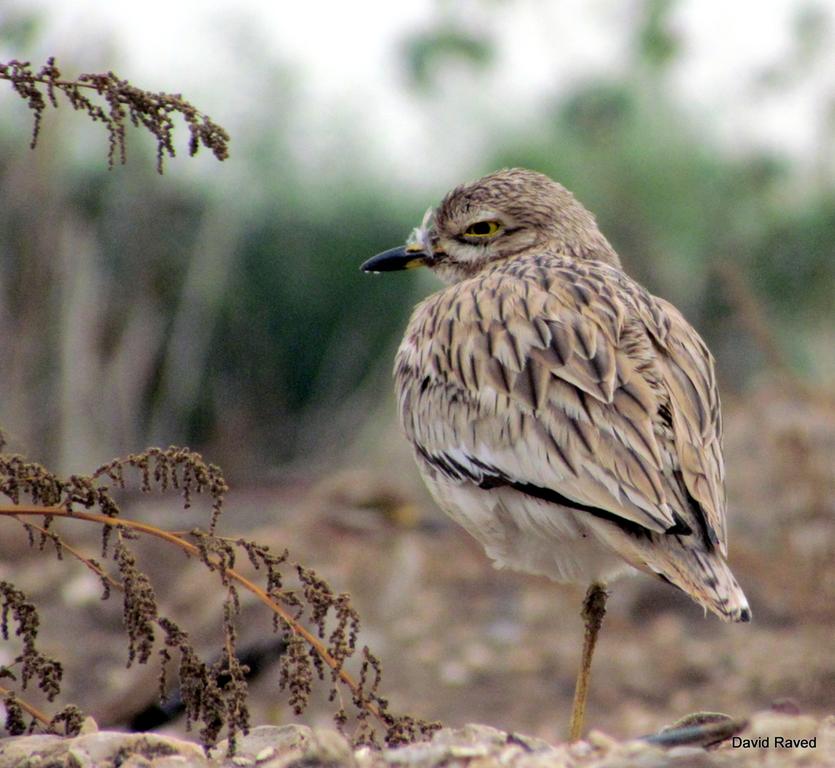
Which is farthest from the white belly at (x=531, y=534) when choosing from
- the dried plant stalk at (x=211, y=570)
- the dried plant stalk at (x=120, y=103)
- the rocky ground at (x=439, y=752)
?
the dried plant stalk at (x=120, y=103)

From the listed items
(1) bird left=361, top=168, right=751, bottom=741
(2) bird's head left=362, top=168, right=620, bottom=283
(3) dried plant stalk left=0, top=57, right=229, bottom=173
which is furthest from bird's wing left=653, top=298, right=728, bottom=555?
(3) dried plant stalk left=0, top=57, right=229, bottom=173

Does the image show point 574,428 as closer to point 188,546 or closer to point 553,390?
point 553,390

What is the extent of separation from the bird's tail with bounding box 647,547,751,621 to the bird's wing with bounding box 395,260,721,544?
8cm

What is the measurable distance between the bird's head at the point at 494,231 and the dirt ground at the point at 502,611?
1.60m

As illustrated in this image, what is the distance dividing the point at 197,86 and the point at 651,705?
6.54 meters

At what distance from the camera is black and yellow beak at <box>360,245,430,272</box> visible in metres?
5.31

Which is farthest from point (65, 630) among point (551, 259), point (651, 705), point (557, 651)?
point (551, 259)

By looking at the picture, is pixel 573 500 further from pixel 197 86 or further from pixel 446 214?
pixel 197 86

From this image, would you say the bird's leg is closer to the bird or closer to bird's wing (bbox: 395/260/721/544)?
the bird

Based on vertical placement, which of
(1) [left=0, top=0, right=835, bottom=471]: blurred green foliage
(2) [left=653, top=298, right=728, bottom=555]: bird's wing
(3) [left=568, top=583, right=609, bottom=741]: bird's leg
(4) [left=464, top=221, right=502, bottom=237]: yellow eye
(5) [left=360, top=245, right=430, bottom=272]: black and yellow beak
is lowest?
(3) [left=568, top=583, right=609, bottom=741]: bird's leg

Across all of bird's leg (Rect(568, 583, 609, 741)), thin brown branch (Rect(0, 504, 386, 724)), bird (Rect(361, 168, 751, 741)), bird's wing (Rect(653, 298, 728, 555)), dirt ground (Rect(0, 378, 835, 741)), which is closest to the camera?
thin brown branch (Rect(0, 504, 386, 724))

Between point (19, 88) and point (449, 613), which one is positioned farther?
point (449, 613)

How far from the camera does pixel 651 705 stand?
654cm

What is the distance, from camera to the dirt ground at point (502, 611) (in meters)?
6.46
